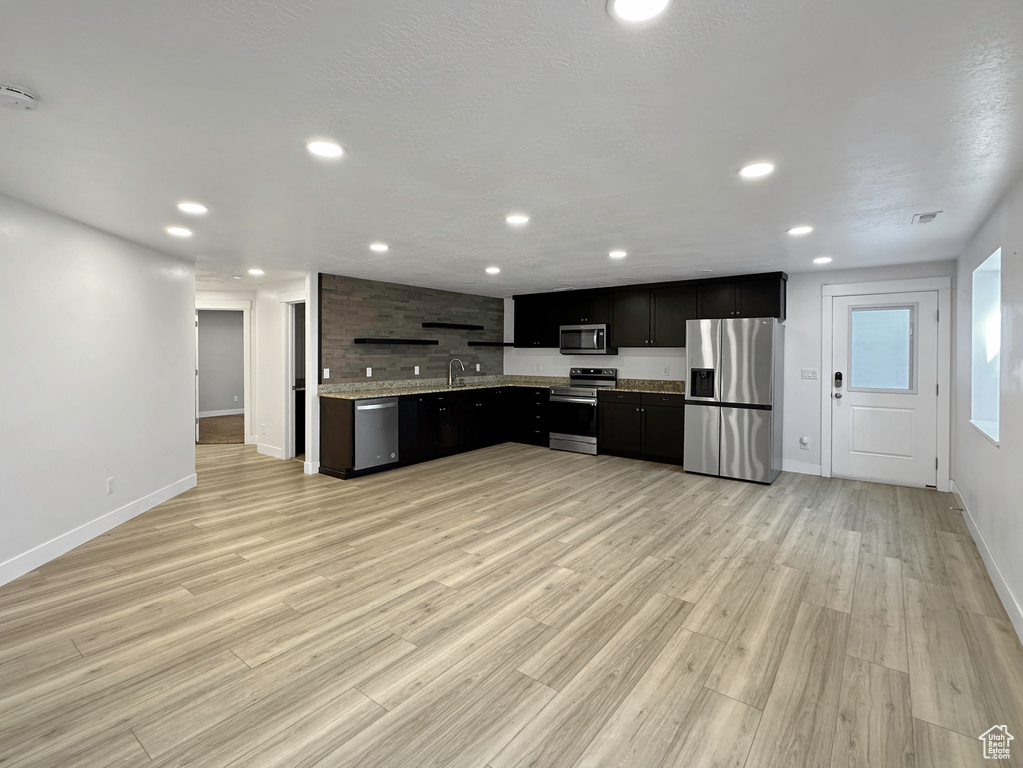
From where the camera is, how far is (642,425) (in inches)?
253

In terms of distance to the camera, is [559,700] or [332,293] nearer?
→ [559,700]

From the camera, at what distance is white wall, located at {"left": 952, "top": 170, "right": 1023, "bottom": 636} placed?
8.46 ft

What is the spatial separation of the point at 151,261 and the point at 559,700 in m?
4.85

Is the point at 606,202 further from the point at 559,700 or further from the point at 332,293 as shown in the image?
the point at 332,293

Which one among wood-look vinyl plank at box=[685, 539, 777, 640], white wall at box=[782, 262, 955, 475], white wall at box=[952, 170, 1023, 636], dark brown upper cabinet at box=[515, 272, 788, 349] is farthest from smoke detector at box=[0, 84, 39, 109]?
white wall at box=[782, 262, 955, 475]

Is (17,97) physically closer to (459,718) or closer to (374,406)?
(459,718)

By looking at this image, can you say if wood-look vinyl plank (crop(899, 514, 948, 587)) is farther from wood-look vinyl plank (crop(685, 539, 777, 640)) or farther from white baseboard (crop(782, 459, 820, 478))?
white baseboard (crop(782, 459, 820, 478))

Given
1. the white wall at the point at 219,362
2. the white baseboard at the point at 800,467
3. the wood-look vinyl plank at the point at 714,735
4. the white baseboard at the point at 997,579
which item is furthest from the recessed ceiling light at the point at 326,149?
the white wall at the point at 219,362

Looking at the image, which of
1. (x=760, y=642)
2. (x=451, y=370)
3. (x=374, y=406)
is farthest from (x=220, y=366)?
(x=760, y=642)

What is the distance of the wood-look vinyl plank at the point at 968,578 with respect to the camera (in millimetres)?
2727

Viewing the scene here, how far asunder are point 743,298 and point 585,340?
2212mm

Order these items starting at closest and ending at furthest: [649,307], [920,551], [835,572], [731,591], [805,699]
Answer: [805,699] < [731,591] < [835,572] < [920,551] < [649,307]

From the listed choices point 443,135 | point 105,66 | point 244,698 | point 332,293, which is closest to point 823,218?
point 443,135

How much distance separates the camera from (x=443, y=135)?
210 cm
